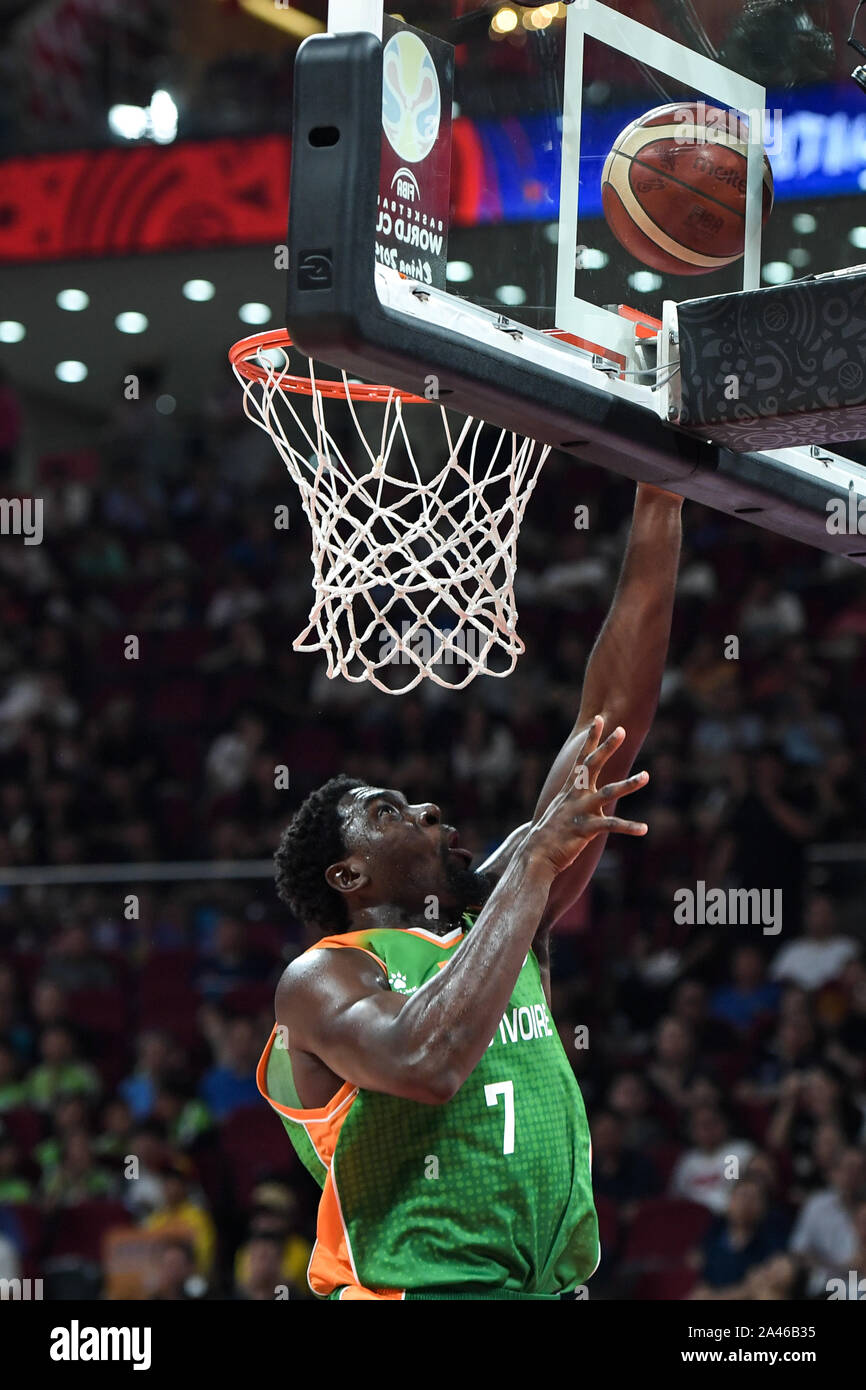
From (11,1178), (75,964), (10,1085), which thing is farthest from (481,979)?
(75,964)

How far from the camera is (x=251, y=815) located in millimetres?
8102

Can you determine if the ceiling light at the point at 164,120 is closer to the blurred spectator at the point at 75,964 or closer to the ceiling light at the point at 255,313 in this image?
the ceiling light at the point at 255,313

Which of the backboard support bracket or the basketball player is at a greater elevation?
the backboard support bracket

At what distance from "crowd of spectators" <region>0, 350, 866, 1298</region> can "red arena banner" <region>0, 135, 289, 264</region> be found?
1379mm

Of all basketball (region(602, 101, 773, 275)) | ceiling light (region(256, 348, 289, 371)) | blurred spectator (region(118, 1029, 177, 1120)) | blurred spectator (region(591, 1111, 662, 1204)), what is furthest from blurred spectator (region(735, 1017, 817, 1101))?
basketball (region(602, 101, 773, 275))

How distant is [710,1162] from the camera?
6266mm

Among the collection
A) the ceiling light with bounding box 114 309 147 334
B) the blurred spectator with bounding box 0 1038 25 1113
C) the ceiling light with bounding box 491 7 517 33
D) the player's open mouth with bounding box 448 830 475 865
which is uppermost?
the ceiling light with bounding box 114 309 147 334

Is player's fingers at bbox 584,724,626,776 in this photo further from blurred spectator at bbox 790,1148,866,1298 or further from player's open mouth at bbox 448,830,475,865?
blurred spectator at bbox 790,1148,866,1298

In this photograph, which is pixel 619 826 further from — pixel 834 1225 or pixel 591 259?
pixel 834 1225

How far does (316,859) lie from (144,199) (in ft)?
24.6

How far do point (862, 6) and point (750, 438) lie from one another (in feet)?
2.57

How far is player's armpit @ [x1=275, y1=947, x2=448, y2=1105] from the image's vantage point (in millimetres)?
2777
